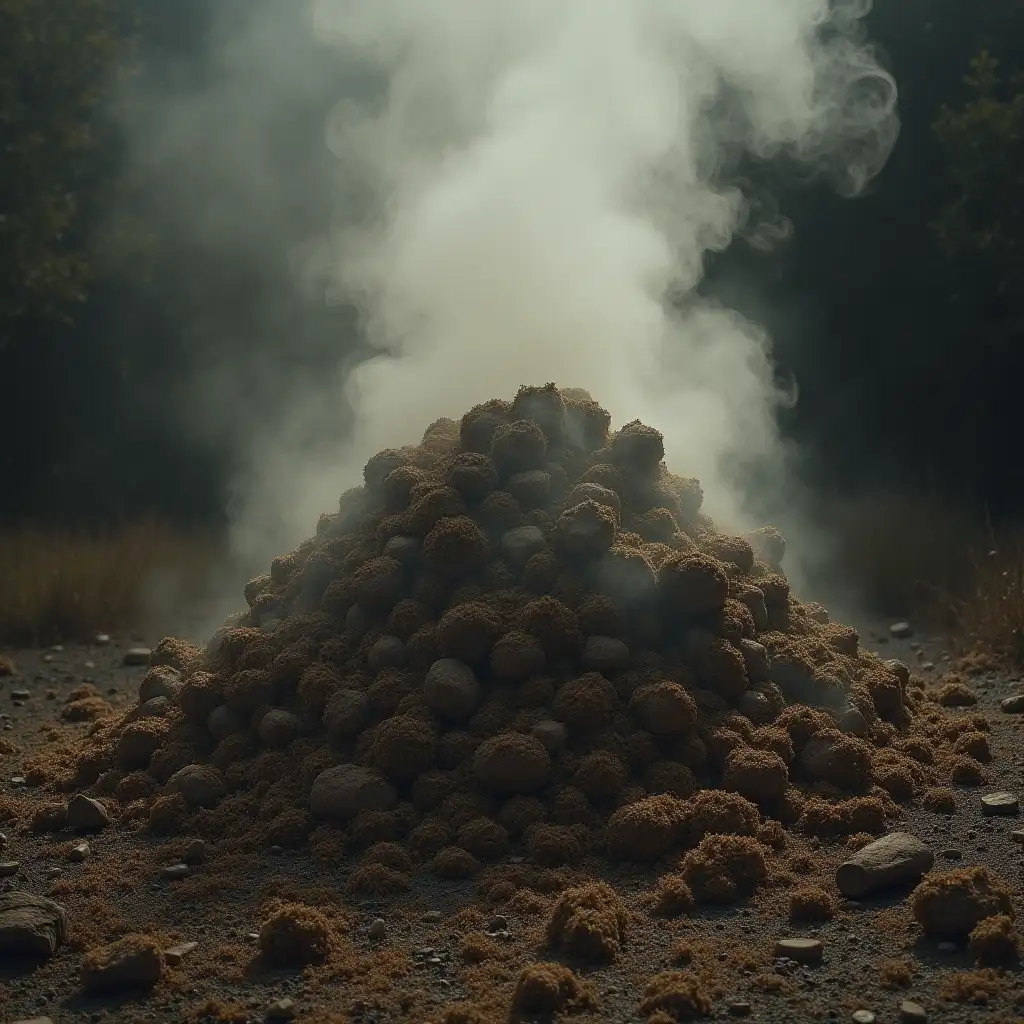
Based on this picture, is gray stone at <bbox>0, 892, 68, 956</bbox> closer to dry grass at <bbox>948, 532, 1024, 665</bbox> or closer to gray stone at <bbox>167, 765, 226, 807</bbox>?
gray stone at <bbox>167, 765, 226, 807</bbox>

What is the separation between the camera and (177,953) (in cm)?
385

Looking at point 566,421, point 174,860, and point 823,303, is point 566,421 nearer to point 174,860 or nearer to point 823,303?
point 174,860

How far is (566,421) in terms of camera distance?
19.6 feet

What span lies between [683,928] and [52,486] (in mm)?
9606

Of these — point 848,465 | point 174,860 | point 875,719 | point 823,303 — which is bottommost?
point 174,860

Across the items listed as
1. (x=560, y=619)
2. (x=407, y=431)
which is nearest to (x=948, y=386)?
(x=407, y=431)

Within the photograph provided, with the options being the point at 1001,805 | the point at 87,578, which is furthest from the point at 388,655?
the point at 87,578

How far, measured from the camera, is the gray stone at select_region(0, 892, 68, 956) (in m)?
3.90

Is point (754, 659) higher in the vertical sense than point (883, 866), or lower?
higher

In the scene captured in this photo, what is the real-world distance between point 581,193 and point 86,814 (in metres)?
4.61

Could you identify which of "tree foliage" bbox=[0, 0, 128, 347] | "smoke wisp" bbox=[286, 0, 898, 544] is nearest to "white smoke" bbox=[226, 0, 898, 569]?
"smoke wisp" bbox=[286, 0, 898, 544]

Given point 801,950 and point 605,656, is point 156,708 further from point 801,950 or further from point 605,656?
point 801,950

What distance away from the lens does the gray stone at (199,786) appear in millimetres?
5070

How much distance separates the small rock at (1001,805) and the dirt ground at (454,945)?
2.0 inches
